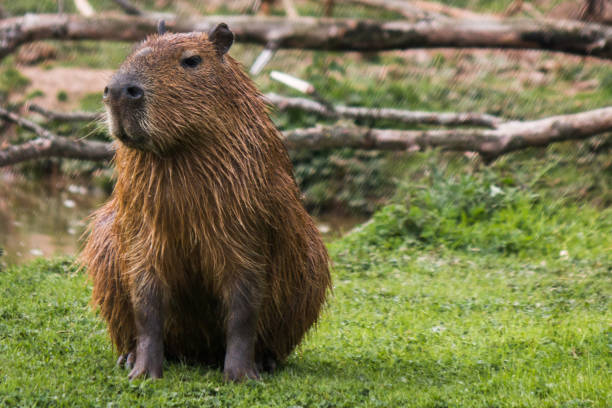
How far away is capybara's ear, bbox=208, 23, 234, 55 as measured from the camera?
3.74m

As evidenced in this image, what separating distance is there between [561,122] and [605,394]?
515 cm

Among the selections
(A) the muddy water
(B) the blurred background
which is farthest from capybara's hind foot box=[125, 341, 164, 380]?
(A) the muddy water

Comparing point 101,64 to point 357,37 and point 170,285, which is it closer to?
point 357,37

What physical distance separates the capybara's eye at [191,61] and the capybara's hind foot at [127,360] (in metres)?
1.41

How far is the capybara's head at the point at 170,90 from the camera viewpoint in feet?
11.3

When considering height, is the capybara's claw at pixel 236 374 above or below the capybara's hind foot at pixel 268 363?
above

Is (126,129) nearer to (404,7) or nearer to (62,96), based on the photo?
(404,7)

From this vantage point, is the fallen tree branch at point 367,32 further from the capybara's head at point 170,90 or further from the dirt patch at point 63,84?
the capybara's head at point 170,90

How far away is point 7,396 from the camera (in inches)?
129

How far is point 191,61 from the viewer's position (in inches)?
144

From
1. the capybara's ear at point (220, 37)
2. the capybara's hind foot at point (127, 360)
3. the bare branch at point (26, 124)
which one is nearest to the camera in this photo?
the capybara's ear at point (220, 37)

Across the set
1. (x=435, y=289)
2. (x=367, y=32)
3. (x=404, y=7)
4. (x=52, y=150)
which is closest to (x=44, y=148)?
(x=52, y=150)

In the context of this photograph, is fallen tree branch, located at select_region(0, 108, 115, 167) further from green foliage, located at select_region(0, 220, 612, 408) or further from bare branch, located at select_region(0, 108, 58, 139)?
green foliage, located at select_region(0, 220, 612, 408)

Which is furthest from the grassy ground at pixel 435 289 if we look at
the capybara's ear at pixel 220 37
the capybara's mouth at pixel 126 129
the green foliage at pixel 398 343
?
the capybara's ear at pixel 220 37
